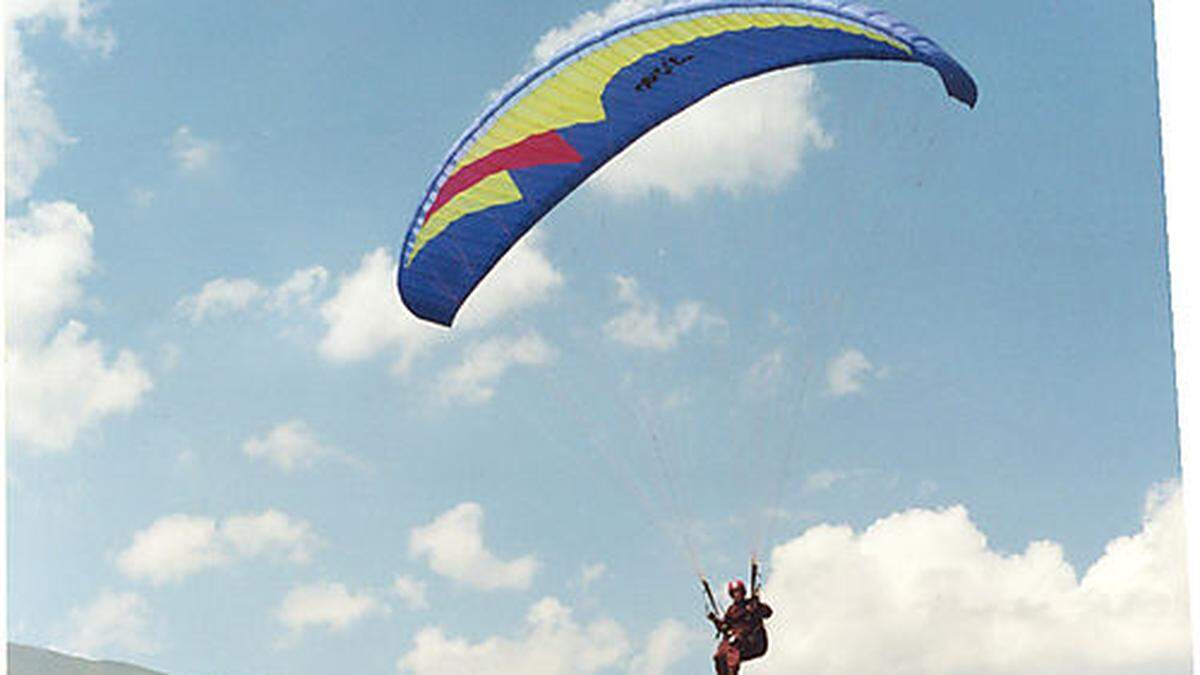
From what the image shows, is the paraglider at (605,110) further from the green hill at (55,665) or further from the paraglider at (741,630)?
the green hill at (55,665)

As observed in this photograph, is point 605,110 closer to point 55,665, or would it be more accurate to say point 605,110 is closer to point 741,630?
point 741,630

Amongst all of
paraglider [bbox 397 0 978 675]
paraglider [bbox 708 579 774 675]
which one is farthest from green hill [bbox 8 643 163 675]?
paraglider [bbox 708 579 774 675]

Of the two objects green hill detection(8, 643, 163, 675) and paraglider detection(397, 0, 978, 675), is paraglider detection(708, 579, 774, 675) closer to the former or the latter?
paraglider detection(397, 0, 978, 675)

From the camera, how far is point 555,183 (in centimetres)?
945

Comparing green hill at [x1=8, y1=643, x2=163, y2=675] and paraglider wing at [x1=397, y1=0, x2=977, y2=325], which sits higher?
green hill at [x1=8, y1=643, x2=163, y2=675]

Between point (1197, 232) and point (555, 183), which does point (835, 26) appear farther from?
point (1197, 232)

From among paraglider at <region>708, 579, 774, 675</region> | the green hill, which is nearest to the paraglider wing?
paraglider at <region>708, 579, 774, 675</region>

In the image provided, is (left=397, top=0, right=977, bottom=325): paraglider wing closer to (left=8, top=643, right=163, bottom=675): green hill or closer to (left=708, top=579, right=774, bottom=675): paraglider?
(left=708, top=579, right=774, bottom=675): paraglider

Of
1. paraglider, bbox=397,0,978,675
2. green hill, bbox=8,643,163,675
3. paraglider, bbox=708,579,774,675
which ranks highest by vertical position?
green hill, bbox=8,643,163,675

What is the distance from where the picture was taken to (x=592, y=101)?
884 centimetres

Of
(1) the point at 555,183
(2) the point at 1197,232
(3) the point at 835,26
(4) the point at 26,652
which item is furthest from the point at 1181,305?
(4) the point at 26,652

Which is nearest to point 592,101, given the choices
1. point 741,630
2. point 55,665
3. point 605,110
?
point 605,110

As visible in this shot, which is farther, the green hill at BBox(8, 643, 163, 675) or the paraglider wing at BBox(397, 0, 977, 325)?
the green hill at BBox(8, 643, 163, 675)

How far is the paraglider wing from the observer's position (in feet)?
25.5
